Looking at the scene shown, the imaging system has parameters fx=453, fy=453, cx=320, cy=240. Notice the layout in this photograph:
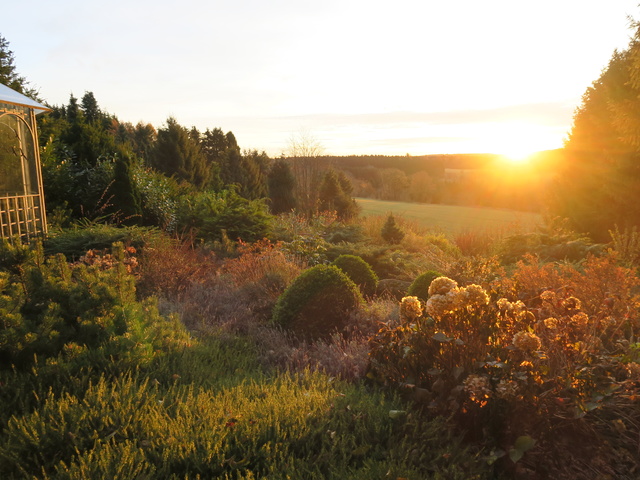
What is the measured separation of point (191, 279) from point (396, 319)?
3382mm

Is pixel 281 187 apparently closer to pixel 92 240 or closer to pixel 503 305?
pixel 92 240

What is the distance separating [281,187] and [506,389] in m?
20.2

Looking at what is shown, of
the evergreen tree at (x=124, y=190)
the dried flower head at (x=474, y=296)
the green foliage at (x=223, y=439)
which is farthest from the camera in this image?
the evergreen tree at (x=124, y=190)

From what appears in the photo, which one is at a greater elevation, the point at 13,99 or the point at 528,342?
the point at 13,99

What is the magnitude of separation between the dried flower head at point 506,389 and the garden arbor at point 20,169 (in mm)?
8785

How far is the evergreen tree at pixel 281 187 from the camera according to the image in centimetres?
2222

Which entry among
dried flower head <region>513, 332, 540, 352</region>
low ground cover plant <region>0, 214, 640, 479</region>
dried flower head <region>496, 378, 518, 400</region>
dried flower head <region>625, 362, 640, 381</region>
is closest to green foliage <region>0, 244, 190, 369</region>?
low ground cover plant <region>0, 214, 640, 479</region>

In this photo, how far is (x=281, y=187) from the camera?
22406 mm

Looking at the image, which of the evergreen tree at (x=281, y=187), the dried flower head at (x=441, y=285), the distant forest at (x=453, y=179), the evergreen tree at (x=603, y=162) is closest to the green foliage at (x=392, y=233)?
the evergreen tree at (x=603, y=162)

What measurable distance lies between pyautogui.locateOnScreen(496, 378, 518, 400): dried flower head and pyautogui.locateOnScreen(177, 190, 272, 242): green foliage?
828 centimetres

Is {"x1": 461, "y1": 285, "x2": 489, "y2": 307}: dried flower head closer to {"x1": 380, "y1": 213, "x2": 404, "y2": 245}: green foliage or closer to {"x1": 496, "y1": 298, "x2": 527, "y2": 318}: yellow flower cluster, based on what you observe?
{"x1": 496, "y1": 298, "x2": 527, "y2": 318}: yellow flower cluster

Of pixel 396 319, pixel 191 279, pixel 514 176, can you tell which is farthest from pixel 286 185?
pixel 514 176

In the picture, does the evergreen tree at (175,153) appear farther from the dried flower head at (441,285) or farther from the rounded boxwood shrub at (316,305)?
the dried flower head at (441,285)

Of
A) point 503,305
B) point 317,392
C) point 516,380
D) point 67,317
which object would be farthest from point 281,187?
point 516,380
